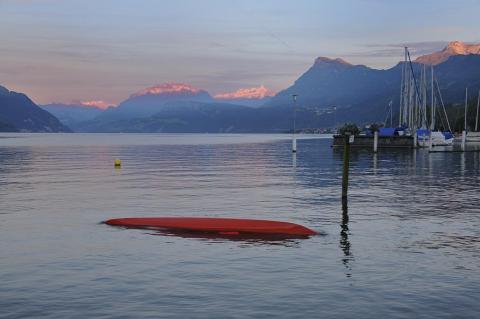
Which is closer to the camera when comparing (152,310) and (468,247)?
(152,310)

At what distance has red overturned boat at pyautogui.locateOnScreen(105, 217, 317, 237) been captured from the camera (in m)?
32.4

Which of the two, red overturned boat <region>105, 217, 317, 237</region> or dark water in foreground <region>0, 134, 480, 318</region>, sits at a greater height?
red overturned boat <region>105, 217, 317, 237</region>

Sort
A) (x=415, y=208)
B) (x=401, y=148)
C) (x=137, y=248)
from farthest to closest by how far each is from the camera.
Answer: (x=401, y=148) < (x=415, y=208) < (x=137, y=248)

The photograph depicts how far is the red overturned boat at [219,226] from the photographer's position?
32406mm

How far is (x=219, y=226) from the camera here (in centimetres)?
3338

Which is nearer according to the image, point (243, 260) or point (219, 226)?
point (243, 260)

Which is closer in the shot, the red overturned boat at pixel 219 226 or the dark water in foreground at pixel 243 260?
the dark water in foreground at pixel 243 260

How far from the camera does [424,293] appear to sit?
21.4 m

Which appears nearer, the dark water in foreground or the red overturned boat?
the dark water in foreground

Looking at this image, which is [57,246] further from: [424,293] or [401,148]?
[401,148]

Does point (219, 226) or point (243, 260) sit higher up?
point (219, 226)

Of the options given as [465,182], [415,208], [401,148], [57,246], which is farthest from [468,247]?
[401,148]

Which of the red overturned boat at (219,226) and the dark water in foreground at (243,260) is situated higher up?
the red overturned boat at (219,226)

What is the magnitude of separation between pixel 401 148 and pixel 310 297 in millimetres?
129835
